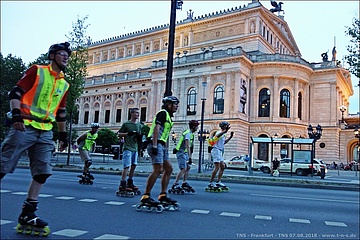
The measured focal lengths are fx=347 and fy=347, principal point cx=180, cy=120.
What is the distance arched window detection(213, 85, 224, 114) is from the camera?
4697 cm

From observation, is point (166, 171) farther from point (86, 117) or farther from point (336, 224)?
point (86, 117)

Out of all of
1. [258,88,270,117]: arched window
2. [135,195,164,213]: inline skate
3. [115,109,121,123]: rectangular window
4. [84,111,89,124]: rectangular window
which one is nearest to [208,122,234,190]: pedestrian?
[135,195,164,213]: inline skate

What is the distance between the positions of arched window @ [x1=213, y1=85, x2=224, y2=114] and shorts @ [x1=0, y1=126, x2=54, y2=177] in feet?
142

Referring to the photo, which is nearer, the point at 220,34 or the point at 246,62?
the point at 246,62

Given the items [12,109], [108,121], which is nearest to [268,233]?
[12,109]

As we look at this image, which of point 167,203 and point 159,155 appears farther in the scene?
point 167,203

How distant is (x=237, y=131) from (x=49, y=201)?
39.1 m

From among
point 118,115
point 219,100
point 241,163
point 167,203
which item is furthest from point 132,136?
point 118,115

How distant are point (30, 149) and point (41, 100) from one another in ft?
1.92

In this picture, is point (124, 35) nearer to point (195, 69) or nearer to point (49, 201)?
point (195, 69)

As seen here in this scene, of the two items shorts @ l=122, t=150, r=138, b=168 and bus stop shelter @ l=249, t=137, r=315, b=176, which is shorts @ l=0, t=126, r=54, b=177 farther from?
bus stop shelter @ l=249, t=137, r=315, b=176

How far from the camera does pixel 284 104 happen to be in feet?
157

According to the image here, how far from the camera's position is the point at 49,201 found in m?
6.86

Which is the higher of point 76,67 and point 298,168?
point 76,67
